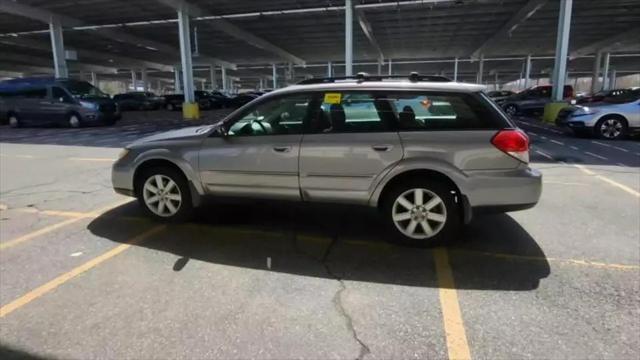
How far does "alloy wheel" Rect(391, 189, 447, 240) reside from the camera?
4191 mm

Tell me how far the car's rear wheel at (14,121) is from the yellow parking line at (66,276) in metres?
18.9

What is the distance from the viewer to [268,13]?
2436 centimetres

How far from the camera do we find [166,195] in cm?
497

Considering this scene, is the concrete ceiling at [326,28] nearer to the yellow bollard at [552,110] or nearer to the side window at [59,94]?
the yellow bollard at [552,110]

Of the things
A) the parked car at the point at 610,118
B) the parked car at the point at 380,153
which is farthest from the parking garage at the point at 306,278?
the parked car at the point at 610,118

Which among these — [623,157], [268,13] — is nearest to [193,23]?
[268,13]

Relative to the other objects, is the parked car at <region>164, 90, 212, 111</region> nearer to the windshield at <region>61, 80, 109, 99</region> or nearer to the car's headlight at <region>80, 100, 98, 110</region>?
the windshield at <region>61, 80, 109, 99</region>

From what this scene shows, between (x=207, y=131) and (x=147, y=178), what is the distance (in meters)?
0.90

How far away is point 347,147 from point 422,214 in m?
0.94

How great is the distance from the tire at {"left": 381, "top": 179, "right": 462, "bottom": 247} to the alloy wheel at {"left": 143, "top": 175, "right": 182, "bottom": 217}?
2.30m

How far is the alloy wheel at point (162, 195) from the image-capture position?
495 centimetres

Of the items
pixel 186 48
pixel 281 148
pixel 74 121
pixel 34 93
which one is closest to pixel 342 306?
pixel 281 148

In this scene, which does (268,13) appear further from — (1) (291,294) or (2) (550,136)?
(1) (291,294)

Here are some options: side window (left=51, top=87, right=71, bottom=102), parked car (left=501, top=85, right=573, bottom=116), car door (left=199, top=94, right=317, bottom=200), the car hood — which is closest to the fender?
car door (left=199, top=94, right=317, bottom=200)
